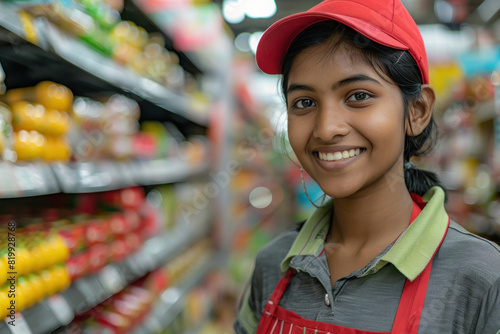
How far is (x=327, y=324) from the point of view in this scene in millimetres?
814

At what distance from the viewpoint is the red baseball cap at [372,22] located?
78 cm

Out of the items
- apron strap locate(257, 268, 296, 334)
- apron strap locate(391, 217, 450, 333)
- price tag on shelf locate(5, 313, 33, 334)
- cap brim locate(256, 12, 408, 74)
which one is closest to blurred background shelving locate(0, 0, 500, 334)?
price tag on shelf locate(5, 313, 33, 334)

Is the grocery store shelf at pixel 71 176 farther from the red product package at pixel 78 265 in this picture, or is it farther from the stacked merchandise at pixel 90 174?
the red product package at pixel 78 265

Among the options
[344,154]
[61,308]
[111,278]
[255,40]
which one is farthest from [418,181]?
[111,278]

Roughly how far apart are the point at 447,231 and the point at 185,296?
6.77 feet

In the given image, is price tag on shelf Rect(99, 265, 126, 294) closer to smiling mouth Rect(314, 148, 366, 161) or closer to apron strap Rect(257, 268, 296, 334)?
apron strap Rect(257, 268, 296, 334)

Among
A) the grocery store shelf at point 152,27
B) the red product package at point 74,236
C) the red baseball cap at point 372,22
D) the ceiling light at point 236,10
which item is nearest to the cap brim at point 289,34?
the red baseball cap at point 372,22

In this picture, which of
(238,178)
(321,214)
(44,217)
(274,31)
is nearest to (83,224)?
(44,217)

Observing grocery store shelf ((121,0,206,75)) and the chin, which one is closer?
the chin

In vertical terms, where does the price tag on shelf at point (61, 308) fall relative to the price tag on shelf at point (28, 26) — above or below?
below

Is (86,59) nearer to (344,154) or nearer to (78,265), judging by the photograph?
(78,265)

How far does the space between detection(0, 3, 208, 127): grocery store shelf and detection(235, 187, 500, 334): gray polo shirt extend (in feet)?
2.87

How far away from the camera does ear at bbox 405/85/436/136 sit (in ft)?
2.85

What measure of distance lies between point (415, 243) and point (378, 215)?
99 millimetres
